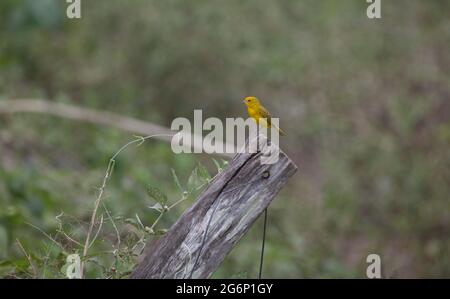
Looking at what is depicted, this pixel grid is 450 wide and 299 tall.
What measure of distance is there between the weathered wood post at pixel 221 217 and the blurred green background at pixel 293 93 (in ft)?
15.3

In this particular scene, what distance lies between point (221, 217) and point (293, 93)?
7111 mm

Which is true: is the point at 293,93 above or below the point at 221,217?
above

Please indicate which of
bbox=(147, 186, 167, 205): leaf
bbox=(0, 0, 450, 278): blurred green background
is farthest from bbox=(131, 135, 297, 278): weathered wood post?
bbox=(0, 0, 450, 278): blurred green background

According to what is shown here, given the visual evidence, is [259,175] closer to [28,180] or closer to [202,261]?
[202,261]

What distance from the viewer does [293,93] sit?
9586 mm

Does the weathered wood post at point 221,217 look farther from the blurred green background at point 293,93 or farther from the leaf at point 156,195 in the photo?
the blurred green background at point 293,93

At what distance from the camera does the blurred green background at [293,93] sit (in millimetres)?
7906

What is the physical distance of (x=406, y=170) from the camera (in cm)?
848

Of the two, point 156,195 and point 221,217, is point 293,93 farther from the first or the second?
point 221,217

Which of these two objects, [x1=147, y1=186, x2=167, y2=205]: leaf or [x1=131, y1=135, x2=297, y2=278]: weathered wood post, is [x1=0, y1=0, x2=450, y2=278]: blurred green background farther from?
[x1=131, y1=135, x2=297, y2=278]: weathered wood post

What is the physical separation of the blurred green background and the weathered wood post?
465 cm

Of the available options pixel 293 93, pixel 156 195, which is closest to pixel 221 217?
pixel 156 195

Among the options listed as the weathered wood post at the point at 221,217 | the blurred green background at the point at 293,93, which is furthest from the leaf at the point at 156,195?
the blurred green background at the point at 293,93
